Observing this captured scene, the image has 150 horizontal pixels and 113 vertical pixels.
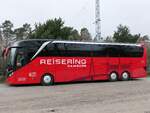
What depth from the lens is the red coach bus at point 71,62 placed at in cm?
2344

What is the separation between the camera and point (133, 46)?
28188 millimetres

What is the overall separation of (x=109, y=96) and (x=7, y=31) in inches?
2681

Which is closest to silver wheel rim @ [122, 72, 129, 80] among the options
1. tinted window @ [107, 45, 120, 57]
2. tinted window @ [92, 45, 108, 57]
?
tinted window @ [107, 45, 120, 57]

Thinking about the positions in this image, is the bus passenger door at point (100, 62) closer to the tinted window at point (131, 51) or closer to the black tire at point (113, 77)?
the black tire at point (113, 77)

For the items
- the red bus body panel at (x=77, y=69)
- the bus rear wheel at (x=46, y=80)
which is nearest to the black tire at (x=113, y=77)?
the red bus body panel at (x=77, y=69)

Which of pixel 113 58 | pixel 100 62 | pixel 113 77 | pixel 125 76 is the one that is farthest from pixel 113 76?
pixel 100 62

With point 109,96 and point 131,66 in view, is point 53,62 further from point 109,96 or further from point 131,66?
point 109,96

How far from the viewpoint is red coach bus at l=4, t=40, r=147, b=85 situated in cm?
2344

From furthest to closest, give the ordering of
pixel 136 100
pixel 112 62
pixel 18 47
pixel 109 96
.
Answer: pixel 112 62 < pixel 18 47 < pixel 109 96 < pixel 136 100

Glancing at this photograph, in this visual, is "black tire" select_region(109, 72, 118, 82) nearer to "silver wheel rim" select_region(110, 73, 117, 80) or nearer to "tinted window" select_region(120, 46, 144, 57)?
"silver wheel rim" select_region(110, 73, 117, 80)

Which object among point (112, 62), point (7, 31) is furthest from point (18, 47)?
point (7, 31)

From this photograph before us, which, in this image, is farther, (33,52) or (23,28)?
(23,28)

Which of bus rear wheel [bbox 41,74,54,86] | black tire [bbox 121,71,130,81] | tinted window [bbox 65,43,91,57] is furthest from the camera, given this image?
black tire [bbox 121,71,130,81]

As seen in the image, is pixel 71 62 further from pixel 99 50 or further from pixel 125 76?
pixel 125 76
